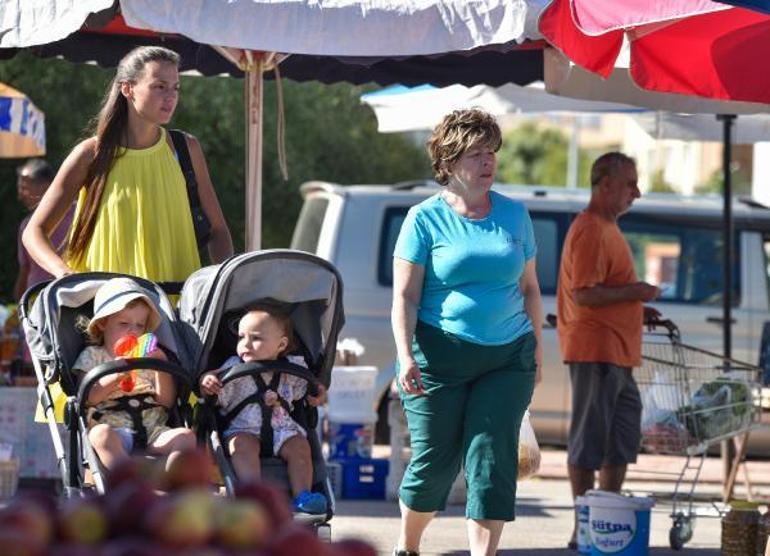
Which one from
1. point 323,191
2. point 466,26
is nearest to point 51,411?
point 466,26

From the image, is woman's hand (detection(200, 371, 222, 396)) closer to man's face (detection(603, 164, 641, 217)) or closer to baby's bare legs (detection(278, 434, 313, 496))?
baby's bare legs (detection(278, 434, 313, 496))

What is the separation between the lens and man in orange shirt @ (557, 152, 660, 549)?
8.12 meters

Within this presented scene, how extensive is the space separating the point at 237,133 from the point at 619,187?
35.8 ft

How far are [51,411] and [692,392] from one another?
12.4ft

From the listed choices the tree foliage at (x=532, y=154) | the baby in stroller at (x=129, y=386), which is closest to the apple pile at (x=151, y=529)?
the baby in stroller at (x=129, y=386)

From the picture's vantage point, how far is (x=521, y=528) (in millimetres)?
9094

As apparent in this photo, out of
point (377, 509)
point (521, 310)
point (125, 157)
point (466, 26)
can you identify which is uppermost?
point (466, 26)

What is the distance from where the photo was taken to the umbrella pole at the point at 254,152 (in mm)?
7863

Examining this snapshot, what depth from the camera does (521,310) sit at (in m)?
6.21

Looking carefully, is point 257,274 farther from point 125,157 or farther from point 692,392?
point 692,392

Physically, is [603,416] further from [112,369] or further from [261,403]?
[112,369]

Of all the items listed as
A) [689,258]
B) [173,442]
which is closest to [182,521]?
[173,442]

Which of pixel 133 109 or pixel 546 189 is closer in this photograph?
pixel 133 109

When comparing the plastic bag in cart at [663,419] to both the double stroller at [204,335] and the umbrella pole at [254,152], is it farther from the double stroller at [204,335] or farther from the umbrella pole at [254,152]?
the double stroller at [204,335]
